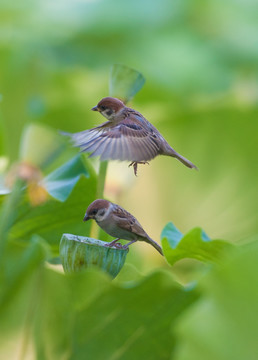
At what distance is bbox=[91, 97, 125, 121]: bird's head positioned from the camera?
1.94ft

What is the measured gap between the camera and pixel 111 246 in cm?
52

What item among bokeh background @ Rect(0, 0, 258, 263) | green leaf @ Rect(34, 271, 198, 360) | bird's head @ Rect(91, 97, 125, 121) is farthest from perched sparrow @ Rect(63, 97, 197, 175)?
bokeh background @ Rect(0, 0, 258, 263)

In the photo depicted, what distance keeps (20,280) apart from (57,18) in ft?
8.68

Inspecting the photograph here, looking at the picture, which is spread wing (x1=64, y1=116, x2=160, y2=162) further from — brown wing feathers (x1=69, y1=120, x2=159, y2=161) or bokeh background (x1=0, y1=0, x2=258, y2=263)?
bokeh background (x1=0, y1=0, x2=258, y2=263)

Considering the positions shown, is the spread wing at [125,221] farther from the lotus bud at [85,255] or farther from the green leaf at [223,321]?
the green leaf at [223,321]

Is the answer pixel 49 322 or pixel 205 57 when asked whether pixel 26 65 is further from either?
pixel 49 322

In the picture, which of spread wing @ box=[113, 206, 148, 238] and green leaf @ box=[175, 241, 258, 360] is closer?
green leaf @ box=[175, 241, 258, 360]

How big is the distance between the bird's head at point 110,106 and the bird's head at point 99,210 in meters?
0.10

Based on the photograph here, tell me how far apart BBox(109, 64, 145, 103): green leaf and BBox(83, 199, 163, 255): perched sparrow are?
0.08 m

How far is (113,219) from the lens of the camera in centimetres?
53

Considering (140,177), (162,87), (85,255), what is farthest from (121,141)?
(162,87)

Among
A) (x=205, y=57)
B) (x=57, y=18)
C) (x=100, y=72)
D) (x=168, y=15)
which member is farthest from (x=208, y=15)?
(x=100, y=72)

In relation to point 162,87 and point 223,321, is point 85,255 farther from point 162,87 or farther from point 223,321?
point 162,87

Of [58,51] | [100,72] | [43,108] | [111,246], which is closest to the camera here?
[111,246]
